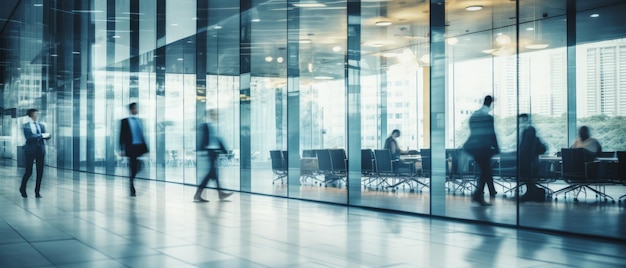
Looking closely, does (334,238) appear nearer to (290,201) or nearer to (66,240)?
(66,240)

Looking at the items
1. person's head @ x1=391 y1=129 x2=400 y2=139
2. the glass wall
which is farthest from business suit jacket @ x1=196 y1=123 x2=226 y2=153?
person's head @ x1=391 y1=129 x2=400 y2=139

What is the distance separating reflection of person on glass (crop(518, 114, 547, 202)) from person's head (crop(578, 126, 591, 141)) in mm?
1358

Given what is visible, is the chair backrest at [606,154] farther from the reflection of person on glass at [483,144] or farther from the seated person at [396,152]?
the seated person at [396,152]

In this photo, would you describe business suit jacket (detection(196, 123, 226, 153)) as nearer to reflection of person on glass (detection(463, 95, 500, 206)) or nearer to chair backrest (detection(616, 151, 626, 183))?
reflection of person on glass (detection(463, 95, 500, 206))

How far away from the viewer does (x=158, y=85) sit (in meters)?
16.3

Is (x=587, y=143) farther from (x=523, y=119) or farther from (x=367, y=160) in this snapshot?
(x=367, y=160)

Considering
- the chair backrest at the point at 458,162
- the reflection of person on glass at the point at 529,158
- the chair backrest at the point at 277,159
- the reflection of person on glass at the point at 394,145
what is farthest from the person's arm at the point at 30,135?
the reflection of person on glass at the point at 529,158

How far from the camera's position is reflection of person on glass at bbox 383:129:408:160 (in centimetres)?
914

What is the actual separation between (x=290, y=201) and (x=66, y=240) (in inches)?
186

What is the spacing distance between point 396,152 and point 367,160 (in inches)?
21.1

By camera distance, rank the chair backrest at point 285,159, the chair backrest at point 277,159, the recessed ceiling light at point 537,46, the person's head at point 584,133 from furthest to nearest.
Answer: the chair backrest at point 277,159, the chair backrest at point 285,159, the person's head at point 584,133, the recessed ceiling light at point 537,46

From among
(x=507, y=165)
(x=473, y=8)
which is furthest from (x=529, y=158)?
(x=473, y=8)

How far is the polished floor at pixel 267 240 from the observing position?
14.4 ft

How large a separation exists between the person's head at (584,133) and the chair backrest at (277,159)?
210 inches
